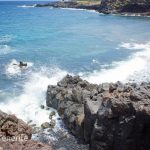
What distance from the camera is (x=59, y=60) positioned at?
Answer: 2302 inches

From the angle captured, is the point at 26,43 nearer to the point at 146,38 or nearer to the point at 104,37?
the point at 104,37

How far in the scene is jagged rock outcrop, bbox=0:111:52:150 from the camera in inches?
677

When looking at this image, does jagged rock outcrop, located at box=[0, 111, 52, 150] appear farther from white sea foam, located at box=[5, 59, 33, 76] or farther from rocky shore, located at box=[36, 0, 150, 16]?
rocky shore, located at box=[36, 0, 150, 16]

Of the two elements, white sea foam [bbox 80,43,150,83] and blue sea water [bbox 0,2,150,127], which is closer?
blue sea water [bbox 0,2,150,127]

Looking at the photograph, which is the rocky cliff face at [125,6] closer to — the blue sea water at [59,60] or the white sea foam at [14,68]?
the blue sea water at [59,60]

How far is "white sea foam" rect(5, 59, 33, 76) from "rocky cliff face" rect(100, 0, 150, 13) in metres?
92.1

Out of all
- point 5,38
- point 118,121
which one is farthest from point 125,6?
point 118,121

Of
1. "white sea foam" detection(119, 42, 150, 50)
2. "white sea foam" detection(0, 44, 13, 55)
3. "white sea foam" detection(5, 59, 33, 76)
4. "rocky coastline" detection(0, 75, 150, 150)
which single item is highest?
"rocky coastline" detection(0, 75, 150, 150)

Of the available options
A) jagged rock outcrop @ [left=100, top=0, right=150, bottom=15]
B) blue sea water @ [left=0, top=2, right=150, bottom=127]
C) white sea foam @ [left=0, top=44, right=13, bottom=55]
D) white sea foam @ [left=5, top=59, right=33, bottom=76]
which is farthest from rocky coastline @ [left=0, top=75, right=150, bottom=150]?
jagged rock outcrop @ [left=100, top=0, right=150, bottom=15]

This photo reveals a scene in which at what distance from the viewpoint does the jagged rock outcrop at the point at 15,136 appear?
17.2 m

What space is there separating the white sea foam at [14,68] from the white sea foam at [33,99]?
2555 mm

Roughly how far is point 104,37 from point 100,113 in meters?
55.8

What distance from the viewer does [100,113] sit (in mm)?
26234

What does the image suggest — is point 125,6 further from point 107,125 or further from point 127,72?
point 107,125
